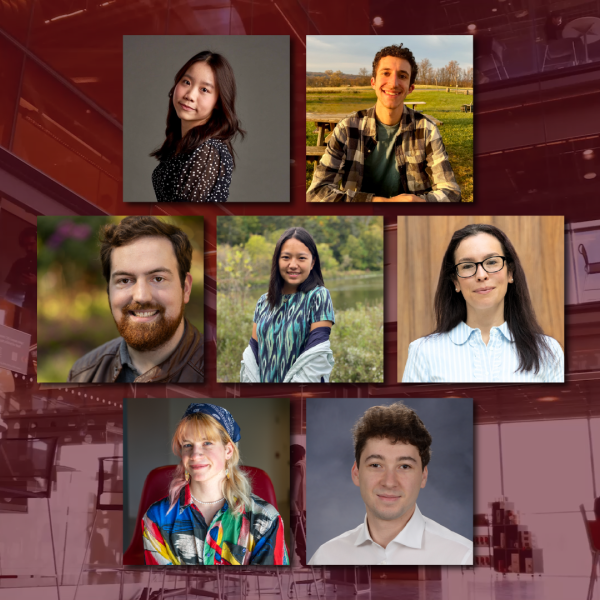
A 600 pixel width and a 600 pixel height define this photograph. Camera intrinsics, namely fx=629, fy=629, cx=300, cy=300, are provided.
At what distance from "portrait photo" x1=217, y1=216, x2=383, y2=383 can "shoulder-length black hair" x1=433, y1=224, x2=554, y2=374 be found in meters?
0.24

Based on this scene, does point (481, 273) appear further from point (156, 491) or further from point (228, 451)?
point (156, 491)

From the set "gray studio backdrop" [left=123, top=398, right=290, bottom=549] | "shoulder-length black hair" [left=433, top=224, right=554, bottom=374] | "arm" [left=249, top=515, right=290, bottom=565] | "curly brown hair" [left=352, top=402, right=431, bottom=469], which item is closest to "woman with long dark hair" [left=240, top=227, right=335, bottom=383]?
"gray studio backdrop" [left=123, top=398, right=290, bottom=549]

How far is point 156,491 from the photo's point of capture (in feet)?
7.65

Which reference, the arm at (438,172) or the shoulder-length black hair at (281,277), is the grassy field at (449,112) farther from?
the shoulder-length black hair at (281,277)

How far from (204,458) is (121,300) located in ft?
2.17

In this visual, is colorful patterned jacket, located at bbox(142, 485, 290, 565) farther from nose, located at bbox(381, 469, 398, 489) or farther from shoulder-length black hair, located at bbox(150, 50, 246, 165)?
shoulder-length black hair, located at bbox(150, 50, 246, 165)

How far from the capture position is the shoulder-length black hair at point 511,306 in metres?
2.32

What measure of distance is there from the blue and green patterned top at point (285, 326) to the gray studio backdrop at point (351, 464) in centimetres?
18

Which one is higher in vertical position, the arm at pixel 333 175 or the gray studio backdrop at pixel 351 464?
the arm at pixel 333 175

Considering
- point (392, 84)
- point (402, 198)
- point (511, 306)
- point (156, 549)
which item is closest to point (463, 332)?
point (511, 306)

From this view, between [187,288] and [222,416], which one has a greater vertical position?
[187,288]

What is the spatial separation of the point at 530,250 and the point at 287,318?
935 millimetres

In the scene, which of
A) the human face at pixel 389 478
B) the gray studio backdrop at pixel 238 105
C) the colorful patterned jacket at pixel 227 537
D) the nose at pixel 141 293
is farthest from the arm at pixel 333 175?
the colorful patterned jacket at pixel 227 537

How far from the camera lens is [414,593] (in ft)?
7.59
